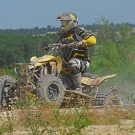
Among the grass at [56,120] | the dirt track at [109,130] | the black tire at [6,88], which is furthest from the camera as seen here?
the black tire at [6,88]

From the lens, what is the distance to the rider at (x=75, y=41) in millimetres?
14828

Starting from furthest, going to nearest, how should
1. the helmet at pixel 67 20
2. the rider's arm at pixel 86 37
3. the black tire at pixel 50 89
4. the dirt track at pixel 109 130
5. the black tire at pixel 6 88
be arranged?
the helmet at pixel 67 20 → the rider's arm at pixel 86 37 → the black tire at pixel 6 88 → the black tire at pixel 50 89 → the dirt track at pixel 109 130

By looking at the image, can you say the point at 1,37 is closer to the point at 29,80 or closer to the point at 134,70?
the point at 134,70

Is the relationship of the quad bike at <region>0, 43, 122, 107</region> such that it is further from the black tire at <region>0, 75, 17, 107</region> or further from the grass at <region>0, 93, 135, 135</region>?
the grass at <region>0, 93, 135, 135</region>

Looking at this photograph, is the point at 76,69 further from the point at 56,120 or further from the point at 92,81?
the point at 56,120

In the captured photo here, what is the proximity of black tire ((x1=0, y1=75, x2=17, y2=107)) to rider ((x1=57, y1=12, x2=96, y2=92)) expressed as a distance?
140cm

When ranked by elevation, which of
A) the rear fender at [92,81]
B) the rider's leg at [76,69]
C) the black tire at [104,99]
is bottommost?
the black tire at [104,99]

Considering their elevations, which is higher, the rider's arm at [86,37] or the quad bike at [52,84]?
the rider's arm at [86,37]

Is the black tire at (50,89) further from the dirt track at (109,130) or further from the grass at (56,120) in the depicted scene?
the dirt track at (109,130)

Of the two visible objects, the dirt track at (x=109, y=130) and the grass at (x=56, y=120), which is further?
the dirt track at (x=109, y=130)

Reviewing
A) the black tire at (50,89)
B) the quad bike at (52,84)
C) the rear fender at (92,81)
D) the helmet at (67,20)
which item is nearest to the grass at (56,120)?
the black tire at (50,89)

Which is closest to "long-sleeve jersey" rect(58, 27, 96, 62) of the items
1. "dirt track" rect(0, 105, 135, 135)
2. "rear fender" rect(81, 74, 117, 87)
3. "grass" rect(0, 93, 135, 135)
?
"rear fender" rect(81, 74, 117, 87)

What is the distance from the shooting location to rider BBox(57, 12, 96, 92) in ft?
48.6

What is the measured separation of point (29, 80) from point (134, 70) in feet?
65.0
